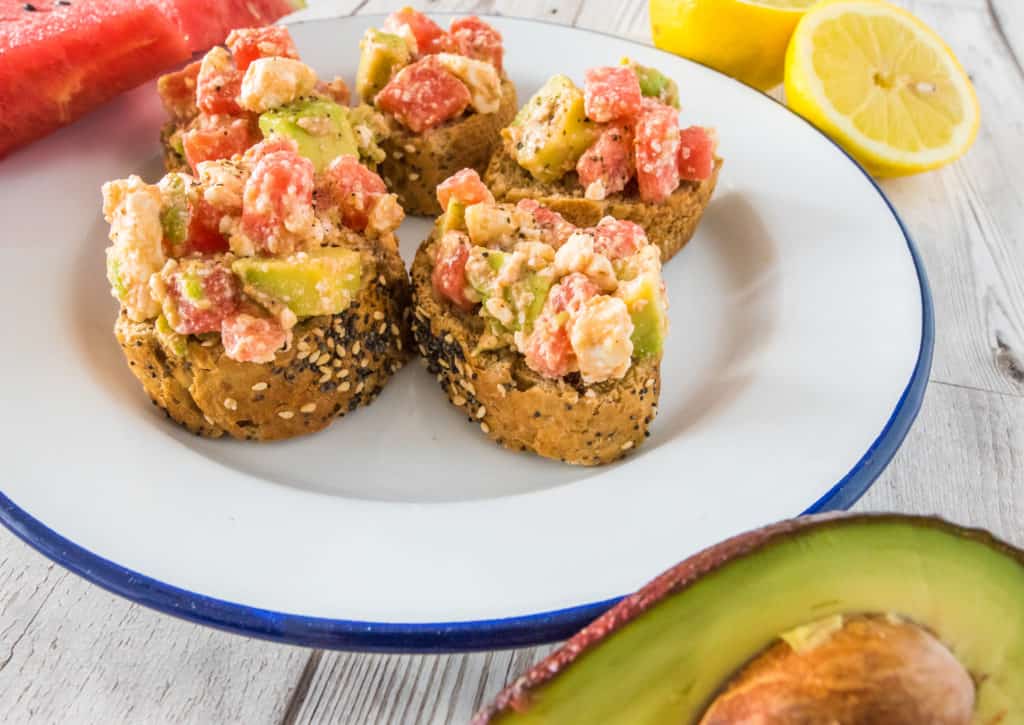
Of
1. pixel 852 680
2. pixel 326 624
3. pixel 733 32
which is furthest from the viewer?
pixel 733 32

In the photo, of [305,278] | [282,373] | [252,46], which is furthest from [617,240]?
[252,46]

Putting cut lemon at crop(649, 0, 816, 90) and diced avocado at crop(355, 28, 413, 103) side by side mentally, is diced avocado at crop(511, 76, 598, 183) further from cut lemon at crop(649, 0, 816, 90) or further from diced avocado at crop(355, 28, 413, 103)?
cut lemon at crop(649, 0, 816, 90)

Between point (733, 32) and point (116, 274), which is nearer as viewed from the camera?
point (116, 274)

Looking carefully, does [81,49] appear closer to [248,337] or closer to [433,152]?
[433,152]

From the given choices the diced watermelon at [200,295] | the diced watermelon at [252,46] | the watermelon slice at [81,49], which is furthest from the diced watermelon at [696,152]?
the watermelon slice at [81,49]

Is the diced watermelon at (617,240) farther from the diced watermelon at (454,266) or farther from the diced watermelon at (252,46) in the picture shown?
the diced watermelon at (252,46)

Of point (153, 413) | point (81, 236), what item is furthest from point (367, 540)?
point (81, 236)

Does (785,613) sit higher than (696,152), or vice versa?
(785,613)
